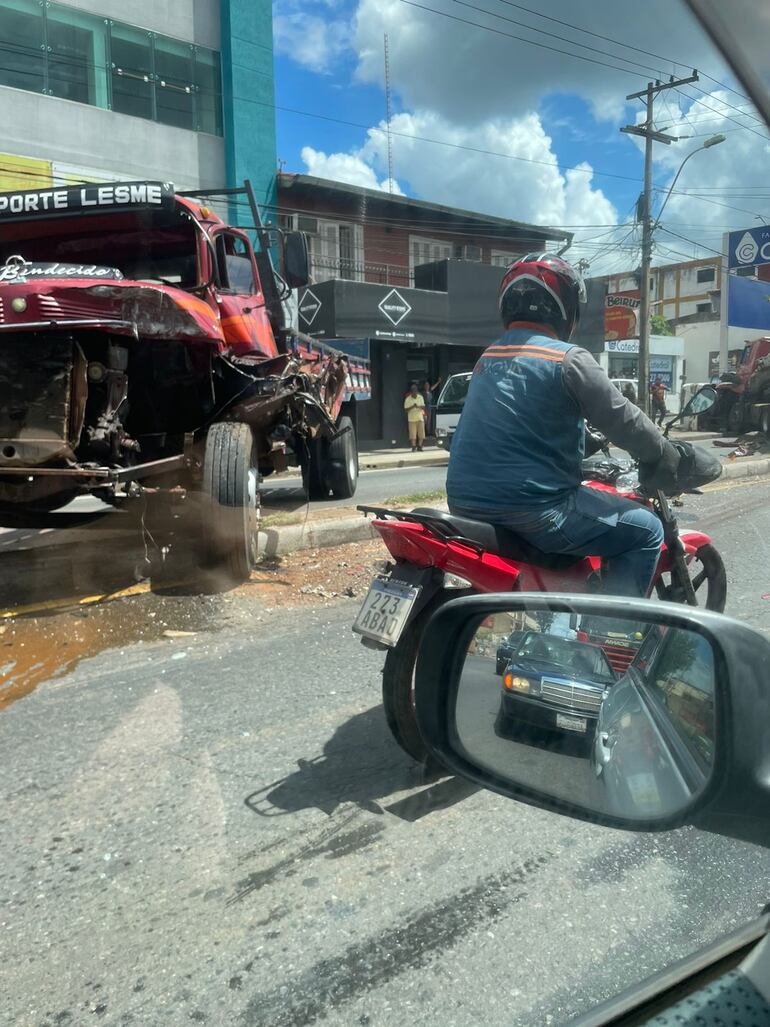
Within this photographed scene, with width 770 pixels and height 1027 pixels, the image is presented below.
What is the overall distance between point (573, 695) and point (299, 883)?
1.34 m

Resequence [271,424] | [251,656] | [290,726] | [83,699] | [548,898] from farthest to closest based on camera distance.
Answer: [271,424] < [251,656] < [83,699] < [290,726] < [548,898]

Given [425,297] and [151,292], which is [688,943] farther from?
[425,297]

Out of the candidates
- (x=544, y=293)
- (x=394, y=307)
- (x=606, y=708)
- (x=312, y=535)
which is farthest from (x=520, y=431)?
(x=394, y=307)

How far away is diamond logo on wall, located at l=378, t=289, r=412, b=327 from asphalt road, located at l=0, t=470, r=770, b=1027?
17.6 metres

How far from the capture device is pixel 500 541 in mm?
3113

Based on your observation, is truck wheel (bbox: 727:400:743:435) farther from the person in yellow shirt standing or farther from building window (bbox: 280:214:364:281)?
building window (bbox: 280:214:364:281)

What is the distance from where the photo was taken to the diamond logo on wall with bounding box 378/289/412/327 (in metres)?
20.5

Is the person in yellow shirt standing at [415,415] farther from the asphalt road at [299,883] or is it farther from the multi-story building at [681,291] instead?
the multi-story building at [681,291]

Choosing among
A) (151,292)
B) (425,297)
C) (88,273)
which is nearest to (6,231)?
(88,273)

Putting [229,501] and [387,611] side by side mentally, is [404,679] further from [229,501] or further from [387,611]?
[229,501]

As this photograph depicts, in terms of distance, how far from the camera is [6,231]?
6434 millimetres

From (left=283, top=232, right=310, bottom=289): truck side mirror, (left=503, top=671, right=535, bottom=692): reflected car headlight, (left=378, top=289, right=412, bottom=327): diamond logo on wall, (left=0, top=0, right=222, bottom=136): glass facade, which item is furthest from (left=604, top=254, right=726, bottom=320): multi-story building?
(left=503, top=671, right=535, bottom=692): reflected car headlight

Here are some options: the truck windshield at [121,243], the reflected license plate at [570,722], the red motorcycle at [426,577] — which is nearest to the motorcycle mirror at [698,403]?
the red motorcycle at [426,577]

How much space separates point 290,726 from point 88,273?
11.1 feet
